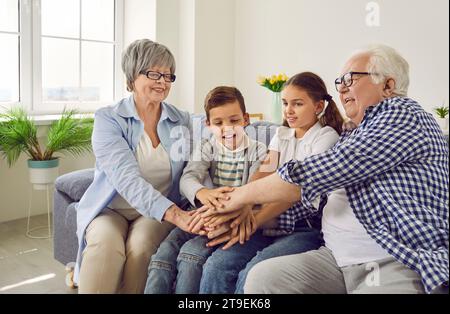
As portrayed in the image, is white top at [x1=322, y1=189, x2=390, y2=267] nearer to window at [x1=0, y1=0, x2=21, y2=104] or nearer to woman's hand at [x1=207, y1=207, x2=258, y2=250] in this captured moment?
woman's hand at [x1=207, y1=207, x2=258, y2=250]

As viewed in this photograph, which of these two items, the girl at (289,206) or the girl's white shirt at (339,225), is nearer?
the girl's white shirt at (339,225)

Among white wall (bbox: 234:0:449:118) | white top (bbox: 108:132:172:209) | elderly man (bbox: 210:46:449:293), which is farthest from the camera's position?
white wall (bbox: 234:0:449:118)

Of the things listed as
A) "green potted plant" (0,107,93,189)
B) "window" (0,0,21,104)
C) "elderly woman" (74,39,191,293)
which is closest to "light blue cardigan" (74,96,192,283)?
"elderly woman" (74,39,191,293)

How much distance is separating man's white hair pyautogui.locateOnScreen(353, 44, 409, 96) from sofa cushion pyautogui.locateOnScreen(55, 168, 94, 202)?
151 cm

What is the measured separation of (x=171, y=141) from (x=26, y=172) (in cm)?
202

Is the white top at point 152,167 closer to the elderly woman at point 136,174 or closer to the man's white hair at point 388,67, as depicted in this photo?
the elderly woman at point 136,174

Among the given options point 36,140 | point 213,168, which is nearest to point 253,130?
point 213,168

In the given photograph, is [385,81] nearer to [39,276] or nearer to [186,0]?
[39,276]

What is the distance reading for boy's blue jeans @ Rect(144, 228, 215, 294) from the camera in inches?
62.3

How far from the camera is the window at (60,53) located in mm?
3578

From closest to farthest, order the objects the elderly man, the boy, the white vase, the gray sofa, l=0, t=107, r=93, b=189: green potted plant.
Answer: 1. the elderly man
2. the boy
3. the gray sofa
4. l=0, t=107, r=93, b=189: green potted plant
5. the white vase

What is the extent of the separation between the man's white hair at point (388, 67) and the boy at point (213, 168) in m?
0.55

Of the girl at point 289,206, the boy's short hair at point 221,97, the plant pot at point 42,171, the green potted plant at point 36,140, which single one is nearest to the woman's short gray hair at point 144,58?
the boy's short hair at point 221,97

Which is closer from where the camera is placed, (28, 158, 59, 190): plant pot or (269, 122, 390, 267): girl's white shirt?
(269, 122, 390, 267): girl's white shirt
